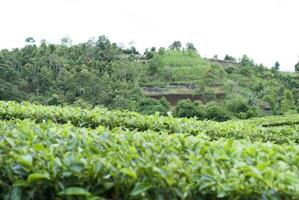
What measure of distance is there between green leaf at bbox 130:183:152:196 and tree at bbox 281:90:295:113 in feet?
85.8

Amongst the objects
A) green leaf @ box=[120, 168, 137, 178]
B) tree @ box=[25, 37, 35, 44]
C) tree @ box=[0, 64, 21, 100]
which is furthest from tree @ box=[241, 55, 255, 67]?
green leaf @ box=[120, 168, 137, 178]

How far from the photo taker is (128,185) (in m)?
1.90

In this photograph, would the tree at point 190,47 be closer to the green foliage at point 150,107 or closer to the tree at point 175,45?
the tree at point 175,45

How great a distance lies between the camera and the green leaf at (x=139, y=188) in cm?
180

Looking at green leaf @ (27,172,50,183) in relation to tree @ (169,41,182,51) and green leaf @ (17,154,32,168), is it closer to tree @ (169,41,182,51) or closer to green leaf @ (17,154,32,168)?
green leaf @ (17,154,32,168)

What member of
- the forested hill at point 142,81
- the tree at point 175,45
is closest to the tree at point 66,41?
the forested hill at point 142,81

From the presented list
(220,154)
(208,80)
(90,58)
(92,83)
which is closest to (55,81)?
(92,83)

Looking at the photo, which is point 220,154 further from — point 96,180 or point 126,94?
point 126,94

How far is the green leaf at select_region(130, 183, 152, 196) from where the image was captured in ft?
5.91

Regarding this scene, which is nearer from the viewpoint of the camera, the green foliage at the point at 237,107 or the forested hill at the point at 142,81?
the forested hill at the point at 142,81

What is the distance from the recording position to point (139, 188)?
5.97 feet

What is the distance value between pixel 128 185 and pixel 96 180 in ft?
0.46

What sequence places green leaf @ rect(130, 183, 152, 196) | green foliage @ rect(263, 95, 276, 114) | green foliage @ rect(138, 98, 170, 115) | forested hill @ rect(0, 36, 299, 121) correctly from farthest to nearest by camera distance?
green foliage @ rect(263, 95, 276, 114), forested hill @ rect(0, 36, 299, 121), green foliage @ rect(138, 98, 170, 115), green leaf @ rect(130, 183, 152, 196)

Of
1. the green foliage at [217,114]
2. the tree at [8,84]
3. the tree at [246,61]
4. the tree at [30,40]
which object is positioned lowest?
the green foliage at [217,114]
